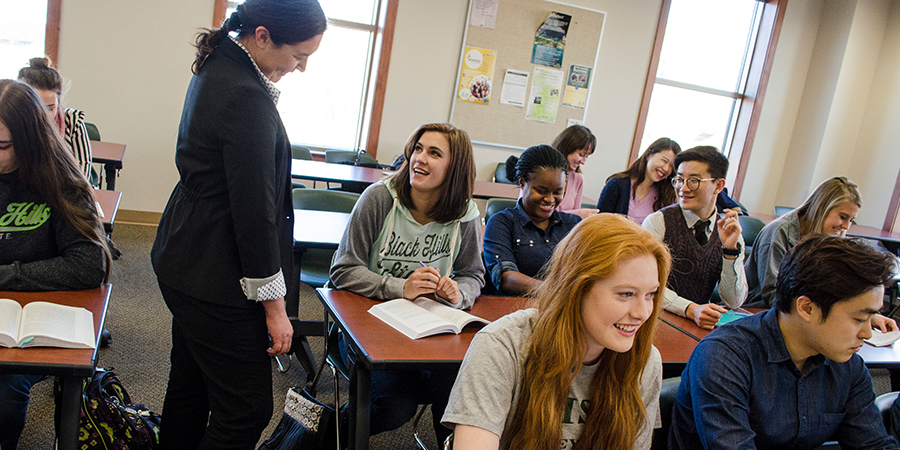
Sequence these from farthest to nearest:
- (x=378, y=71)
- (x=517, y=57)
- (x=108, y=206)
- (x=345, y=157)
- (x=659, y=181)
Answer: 1. (x=517, y=57)
2. (x=378, y=71)
3. (x=345, y=157)
4. (x=659, y=181)
5. (x=108, y=206)

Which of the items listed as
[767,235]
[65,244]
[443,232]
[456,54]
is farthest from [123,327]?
[456,54]

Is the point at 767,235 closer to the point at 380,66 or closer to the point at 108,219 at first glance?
the point at 108,219

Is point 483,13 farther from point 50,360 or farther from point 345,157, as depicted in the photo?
point 50,360

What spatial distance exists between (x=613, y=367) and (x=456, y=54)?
4.78 m

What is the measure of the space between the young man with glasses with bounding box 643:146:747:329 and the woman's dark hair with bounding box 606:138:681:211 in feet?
3.76

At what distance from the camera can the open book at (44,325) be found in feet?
3.98

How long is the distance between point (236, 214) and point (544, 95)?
16.4 feet

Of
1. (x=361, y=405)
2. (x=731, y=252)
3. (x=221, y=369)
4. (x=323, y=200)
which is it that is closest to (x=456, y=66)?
(x=323, y=200)

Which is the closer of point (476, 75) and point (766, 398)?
point (766, 398)

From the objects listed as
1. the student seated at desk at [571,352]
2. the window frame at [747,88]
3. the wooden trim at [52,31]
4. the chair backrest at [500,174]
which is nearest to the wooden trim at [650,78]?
the window frame at [747,88]

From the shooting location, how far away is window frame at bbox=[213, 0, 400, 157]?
5.32 m

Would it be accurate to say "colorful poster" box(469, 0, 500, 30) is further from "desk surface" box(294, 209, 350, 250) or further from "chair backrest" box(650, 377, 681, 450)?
"chair backrest" box(650, 377, 681, 450)

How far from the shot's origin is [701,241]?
2.24 meters

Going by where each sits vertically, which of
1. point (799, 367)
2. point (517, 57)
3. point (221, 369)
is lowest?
point (221, 369)
